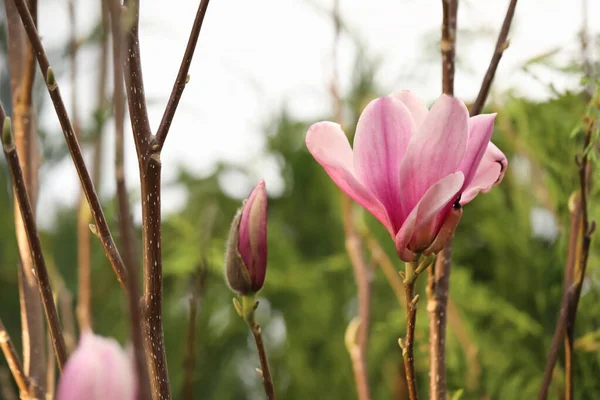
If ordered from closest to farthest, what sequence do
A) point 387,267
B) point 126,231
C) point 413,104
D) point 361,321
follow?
point 126,231 < point 413,104 < point 361,321 < point 387,267

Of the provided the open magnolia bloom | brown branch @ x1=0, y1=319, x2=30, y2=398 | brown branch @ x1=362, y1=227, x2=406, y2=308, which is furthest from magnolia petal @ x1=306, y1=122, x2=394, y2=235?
brown branch @ x1=362, y1=227, x2=406, y2=308

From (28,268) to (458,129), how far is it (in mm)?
198

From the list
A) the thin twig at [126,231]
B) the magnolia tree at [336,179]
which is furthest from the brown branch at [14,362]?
the thin twig at [126,231]

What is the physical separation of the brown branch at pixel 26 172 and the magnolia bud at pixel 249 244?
0.11m

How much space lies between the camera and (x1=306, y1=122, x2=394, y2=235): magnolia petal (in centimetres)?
21

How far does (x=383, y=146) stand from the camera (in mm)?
212

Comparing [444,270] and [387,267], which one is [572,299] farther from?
[387,267]

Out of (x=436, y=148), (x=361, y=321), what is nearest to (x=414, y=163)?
(x=436, y=148)

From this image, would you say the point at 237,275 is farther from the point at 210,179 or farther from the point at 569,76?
the point at 210,179

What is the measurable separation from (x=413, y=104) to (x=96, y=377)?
0.14m

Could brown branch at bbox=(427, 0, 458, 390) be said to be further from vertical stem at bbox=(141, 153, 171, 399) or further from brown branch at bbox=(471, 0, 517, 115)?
vertical stem at bbox=(141, 153, 171, 399)

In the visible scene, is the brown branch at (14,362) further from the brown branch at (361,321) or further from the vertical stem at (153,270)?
the brown branch at (361,321)

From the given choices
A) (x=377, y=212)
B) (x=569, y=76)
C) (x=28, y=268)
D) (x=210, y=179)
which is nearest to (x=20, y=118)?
(x=28, y=268)

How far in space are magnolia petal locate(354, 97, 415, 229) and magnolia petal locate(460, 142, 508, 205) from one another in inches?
1.0
